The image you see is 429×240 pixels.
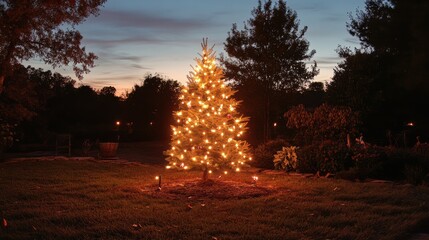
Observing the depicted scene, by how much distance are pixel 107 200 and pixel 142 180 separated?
344 centimetres

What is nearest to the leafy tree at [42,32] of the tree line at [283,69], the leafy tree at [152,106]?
the tree line at [283,69]

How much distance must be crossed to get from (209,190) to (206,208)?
2.03 meters

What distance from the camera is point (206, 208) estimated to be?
906 centimetres

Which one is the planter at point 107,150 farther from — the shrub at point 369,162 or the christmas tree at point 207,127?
the shrub at point 369,162

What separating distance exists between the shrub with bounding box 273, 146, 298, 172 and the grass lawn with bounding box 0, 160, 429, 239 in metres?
1.77

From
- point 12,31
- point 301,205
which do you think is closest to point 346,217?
point 301,205

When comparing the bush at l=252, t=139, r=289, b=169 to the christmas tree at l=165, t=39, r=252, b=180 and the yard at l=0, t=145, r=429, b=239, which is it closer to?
the yard at l=0, t=145, r=429, b=239

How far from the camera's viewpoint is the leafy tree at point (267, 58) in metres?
26.5

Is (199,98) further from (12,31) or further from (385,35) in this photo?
(385,35)

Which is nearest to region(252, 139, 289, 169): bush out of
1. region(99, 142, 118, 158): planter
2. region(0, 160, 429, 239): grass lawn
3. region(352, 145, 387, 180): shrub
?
region(0, 160, 429, 239): grass lawn

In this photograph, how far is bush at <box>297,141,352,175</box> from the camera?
14.4 m

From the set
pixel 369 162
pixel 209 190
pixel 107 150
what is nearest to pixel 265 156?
pixel 369 162

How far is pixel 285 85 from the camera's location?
2730cm

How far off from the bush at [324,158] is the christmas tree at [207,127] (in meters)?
3.47
